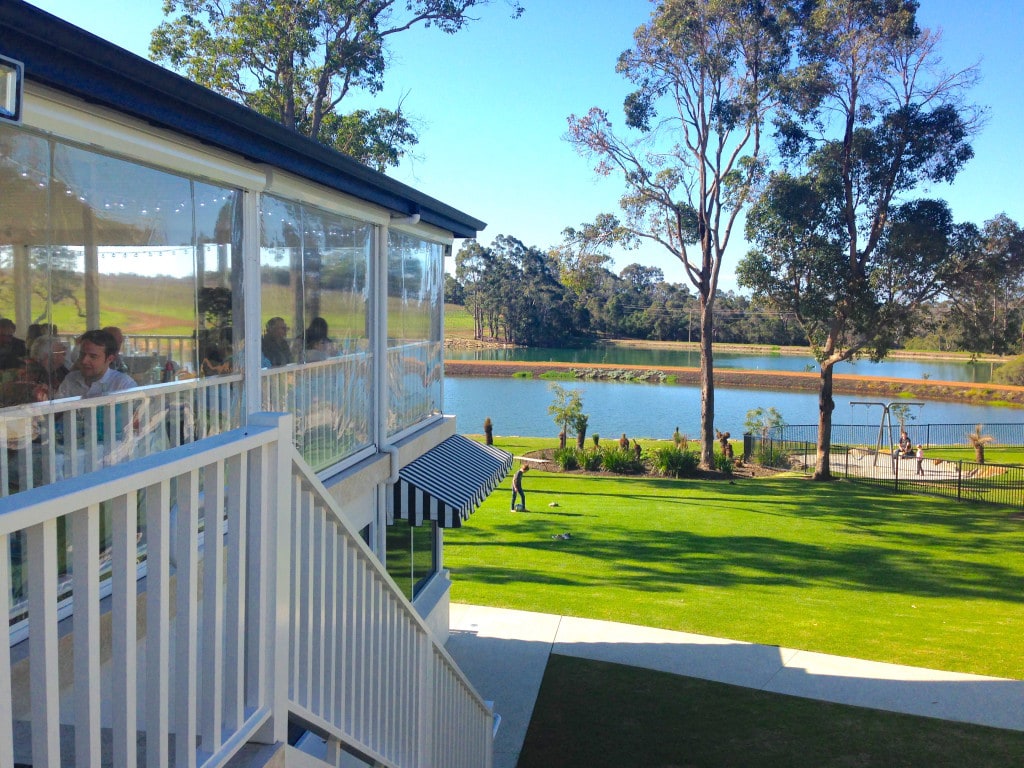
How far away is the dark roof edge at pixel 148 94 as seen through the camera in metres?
3.13

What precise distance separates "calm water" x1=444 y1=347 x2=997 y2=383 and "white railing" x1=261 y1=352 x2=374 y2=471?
75.9m

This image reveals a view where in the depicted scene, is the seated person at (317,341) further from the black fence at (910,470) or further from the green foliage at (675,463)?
the green foliage at (675,463)

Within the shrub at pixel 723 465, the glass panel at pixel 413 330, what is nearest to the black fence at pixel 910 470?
the shrub at pixel 723 465

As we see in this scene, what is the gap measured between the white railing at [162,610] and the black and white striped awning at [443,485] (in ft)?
15.6

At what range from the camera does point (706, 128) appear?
3008 cm

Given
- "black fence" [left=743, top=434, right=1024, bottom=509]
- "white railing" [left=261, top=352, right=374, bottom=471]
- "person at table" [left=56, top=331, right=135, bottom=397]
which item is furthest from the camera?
"black fence" [left=743, top=434, right=1024, bottom=509]

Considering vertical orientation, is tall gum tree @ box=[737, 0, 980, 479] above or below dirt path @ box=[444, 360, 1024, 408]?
above

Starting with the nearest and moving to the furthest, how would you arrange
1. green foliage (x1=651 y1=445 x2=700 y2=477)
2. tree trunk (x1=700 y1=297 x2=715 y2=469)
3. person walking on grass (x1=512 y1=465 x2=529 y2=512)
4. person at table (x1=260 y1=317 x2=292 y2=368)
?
person at table (x1=260 y1=317 x2=292 y2=368)
person walking on grass (x1=512 y1=465 x2=529 y2=512)
green foliage (x1=651 y1=445 x2=700 y2=477)
tree trunk (x1=700 y1=297 x2=715 y2=469)

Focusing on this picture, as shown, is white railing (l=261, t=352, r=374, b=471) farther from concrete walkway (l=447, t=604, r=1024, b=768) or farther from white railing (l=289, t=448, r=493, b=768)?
concrete walkway (l=447, t=604, r=1024, b=768)

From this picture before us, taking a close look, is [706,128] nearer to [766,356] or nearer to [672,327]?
[766,356]

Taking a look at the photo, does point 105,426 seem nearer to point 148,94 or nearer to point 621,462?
point 148,94

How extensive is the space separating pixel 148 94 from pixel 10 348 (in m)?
1.32

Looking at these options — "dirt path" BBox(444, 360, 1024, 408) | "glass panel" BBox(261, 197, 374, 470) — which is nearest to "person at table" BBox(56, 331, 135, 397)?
"glass panel" BBox(261, 197, 374, 470)

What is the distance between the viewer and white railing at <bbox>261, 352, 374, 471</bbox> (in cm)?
614
